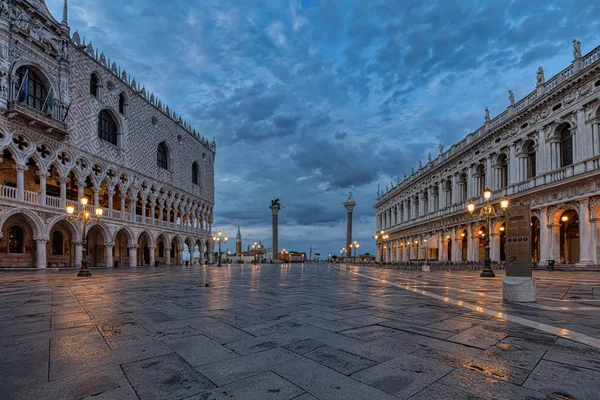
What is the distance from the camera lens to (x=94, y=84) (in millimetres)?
34031

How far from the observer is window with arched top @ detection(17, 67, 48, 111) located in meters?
25.9

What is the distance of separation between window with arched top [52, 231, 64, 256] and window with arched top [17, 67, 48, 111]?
38.5 feet

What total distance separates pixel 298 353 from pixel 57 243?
3693 centimetres

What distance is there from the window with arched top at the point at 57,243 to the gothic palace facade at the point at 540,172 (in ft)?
123

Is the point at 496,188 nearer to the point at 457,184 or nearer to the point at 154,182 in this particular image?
the point at 457,184

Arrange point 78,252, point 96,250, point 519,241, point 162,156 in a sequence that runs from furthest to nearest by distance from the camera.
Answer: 1. point 162,156
2. point 96,250
3. point 78,252
4. point 519,241

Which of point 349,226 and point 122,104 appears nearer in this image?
point 122,104

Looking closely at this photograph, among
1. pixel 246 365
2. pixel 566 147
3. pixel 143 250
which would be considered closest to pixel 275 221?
pixel 143 250

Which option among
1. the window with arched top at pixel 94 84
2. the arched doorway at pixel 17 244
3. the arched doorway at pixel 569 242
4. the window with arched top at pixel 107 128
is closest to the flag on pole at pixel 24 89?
the window with arched top at pixel 94 84

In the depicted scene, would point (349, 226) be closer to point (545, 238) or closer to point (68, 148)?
point (545, 238)

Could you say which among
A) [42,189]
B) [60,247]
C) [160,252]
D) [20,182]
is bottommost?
[160,252]

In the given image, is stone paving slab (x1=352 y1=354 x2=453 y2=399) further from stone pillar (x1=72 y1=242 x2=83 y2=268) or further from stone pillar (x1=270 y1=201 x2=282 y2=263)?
stone pillar (x1=270 y1=201 x2=282 y2=263)

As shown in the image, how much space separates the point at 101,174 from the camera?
109 ft

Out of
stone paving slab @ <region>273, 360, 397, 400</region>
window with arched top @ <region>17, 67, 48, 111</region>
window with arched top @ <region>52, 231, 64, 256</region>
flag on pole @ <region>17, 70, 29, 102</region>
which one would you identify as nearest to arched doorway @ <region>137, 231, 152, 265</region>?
window with arched top @ <region>52, 231, 64, 256</region>
